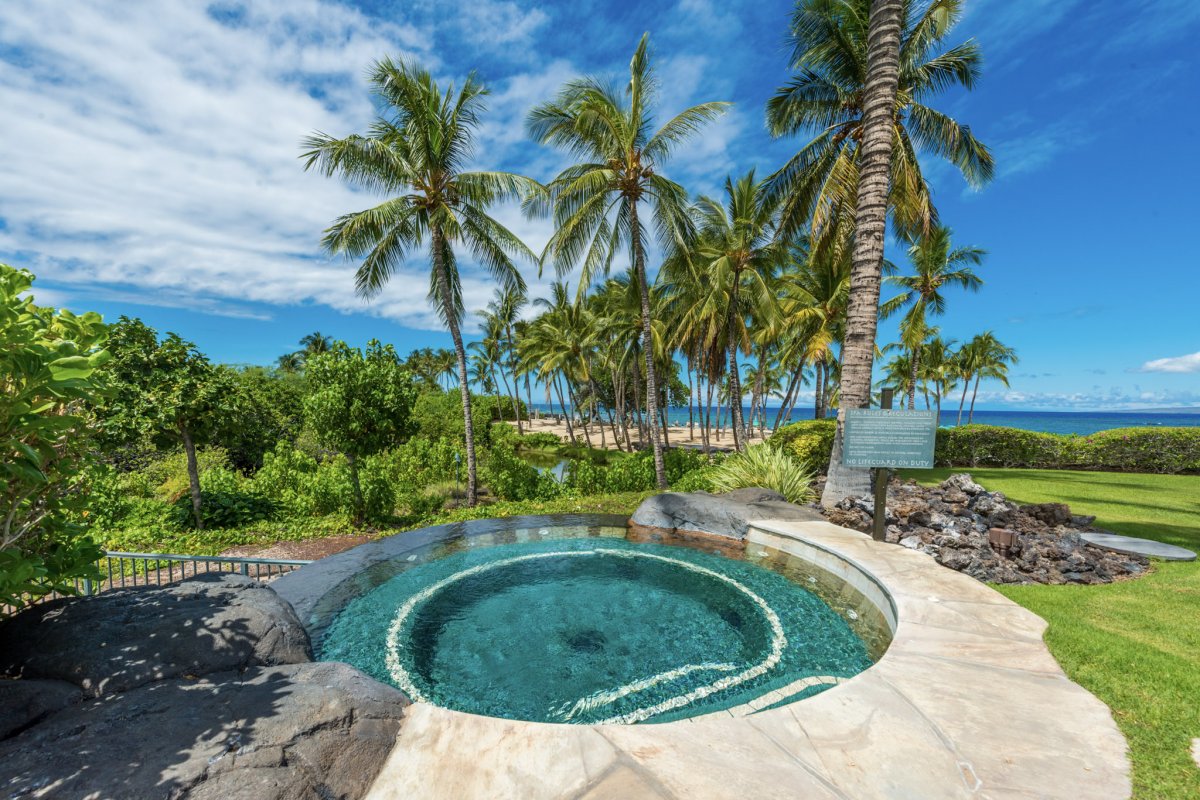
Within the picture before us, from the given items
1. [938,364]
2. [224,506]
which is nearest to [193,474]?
[224,506]

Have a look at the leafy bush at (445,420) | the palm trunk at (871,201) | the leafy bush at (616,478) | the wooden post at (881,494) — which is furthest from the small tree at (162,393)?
the leafy bush at (445,420)

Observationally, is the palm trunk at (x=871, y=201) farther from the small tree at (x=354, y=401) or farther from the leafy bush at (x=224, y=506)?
the leafy bush at (x=224, y=506)

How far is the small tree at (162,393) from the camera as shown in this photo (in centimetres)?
952

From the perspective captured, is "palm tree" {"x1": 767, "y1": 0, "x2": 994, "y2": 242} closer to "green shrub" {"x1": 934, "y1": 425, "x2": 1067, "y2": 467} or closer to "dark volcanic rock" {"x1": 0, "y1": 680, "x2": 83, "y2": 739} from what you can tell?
"green shrub" {"x1": 934, "y1": 425, "x2": 1067, "y2": 467}

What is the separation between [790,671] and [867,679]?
1219 millimetres

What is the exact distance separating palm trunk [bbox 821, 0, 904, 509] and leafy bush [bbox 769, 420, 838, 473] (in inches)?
178

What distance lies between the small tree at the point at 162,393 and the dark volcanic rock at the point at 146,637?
25.5 ft

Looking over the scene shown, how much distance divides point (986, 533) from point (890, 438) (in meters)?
3.31

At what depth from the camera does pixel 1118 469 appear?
1795 centimetres

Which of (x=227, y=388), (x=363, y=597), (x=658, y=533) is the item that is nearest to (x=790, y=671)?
(x=658, y=533)

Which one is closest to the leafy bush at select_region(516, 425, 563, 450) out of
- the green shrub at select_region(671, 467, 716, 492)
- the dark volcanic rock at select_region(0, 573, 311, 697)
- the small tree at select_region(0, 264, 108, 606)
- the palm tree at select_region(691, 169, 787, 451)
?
the palm tree at select_region(691, 169, 787, 451)

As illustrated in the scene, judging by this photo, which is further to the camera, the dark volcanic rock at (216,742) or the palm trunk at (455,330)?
the palm trunk at (455,330)

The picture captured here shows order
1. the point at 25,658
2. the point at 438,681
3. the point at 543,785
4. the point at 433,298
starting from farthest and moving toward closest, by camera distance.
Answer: the point at 433,298 < the point at 438,681 < the point at 25,658 < the point at 543,785

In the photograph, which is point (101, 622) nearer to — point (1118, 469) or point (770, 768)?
point (770, 768)
